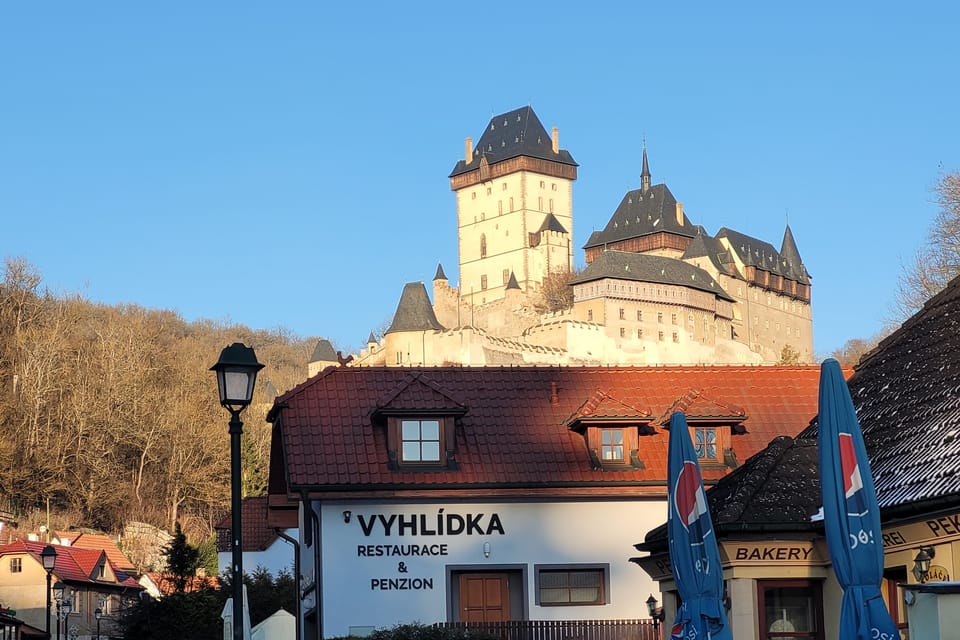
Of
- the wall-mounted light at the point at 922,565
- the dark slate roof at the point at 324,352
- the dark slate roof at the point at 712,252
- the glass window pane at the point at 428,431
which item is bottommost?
the wall-mounted light at the point at 922,565

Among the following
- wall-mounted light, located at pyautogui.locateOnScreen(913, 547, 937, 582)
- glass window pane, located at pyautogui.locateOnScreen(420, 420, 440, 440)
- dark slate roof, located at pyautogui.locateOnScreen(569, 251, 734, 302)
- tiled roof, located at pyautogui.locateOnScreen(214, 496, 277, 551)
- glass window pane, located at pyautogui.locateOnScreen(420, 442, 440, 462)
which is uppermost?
dark slate roof, located at pyautogui.locateOnScreen(569, 251, 734, 302)

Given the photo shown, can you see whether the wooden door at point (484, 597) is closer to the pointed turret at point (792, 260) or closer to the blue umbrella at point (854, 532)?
the blue umbrella at point (854, 532)

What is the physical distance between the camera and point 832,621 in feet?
47.0

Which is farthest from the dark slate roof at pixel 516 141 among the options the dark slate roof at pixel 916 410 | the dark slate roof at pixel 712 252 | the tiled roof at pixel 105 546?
the dark slate roof at pixel 916 410

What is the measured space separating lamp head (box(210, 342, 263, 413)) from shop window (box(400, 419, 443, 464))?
11.9 m

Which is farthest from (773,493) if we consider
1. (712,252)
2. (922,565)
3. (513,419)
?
(712,252)

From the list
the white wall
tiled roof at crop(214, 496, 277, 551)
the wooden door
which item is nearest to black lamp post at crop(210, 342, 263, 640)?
the white wall

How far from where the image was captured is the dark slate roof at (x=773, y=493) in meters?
14.2

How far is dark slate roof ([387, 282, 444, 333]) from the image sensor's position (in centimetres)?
13662

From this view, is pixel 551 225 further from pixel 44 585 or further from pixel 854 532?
pixel 854 532

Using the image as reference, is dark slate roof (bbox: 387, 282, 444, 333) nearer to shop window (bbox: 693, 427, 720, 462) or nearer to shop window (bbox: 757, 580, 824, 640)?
shop window (bbox: 693, 427, 720, 462)

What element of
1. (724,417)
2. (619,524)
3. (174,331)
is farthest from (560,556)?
(174,331)

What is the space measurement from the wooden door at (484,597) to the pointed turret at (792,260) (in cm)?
15433

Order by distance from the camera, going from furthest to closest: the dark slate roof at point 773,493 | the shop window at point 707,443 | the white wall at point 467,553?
the shop window at point 707,443 → the white wall at point 467,553 → the dark slate roof at point 773,493
